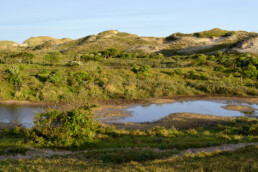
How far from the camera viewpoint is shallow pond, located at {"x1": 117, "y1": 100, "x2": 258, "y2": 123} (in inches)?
811

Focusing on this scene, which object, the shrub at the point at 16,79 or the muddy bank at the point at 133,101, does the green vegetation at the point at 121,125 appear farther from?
the muddy bank at the point at 133,101

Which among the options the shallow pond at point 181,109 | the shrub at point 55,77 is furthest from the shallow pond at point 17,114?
the shallow pond at point 181,109

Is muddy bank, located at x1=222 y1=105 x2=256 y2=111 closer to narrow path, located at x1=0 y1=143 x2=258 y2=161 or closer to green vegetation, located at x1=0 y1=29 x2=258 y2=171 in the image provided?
green vegetation, located at x1=0 y1=29 x2=258 y2=171

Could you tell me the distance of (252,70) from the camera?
37656mm

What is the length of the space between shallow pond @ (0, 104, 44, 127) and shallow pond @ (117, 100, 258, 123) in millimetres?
7413

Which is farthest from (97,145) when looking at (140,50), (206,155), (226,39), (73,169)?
(226,39)

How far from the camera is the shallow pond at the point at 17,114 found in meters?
18.8

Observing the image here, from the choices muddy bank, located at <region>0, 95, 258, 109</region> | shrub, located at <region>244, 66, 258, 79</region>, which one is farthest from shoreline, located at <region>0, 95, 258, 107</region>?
shrub, located at <region>244, 66, 258, 79</region>

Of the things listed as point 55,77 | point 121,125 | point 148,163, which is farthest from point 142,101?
point 148,163

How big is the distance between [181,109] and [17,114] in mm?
15143

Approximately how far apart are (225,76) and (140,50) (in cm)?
5175

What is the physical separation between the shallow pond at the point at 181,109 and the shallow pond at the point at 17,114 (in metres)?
7.41

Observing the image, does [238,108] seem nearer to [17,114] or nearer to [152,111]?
[152,111]

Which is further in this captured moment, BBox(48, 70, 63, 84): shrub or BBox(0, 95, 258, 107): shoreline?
BBox(48, 70, 63, 84): shrub
